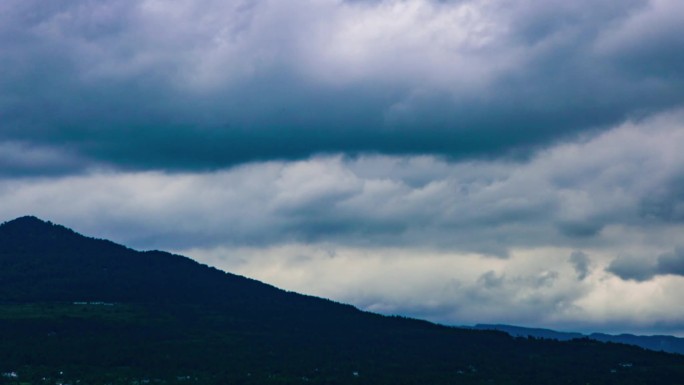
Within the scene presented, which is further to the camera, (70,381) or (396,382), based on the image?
(396,382)

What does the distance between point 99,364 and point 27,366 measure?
13870 mm

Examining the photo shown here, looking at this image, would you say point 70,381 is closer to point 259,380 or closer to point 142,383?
point 142,383

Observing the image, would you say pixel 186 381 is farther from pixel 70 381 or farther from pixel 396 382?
pixel 396 382

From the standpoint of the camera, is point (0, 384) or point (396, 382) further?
point (396, 382)

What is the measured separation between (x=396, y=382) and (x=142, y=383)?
4922 cm

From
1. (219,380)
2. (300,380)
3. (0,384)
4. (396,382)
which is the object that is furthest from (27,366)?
(396,382)

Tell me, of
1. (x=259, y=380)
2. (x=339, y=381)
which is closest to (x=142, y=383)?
(x=259, y=380)

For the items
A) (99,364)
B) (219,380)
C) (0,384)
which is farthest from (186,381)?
(0,384)

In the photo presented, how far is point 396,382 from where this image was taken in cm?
19925

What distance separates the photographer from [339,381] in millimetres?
196500

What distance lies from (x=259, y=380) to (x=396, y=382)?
27.4 m

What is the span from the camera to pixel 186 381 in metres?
189

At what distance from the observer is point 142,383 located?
18650 centimetres

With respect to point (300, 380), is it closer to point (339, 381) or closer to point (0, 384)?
point (339, 381)
